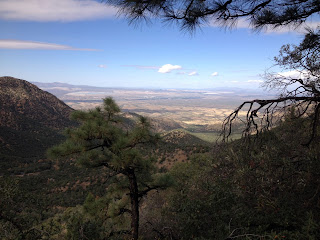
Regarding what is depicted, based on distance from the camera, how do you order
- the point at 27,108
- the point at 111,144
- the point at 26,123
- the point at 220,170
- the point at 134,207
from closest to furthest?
the point at 111,144 → the point at 134,207 → the point at 220,170 → the point at 26,123 → the point at 27,108

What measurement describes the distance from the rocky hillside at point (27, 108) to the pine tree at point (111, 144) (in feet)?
140

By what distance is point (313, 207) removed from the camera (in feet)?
12.1

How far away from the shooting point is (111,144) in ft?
18.3

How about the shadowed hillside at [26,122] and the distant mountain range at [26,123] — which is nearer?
the distant mountain range at [26,123]

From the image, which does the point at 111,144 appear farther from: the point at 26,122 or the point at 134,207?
the point at 26,122

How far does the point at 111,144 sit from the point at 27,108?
170ft

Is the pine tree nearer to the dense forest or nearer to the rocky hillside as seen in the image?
the dense forest

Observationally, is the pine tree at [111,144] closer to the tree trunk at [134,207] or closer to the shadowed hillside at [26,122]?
the tree trunk at [134,207]

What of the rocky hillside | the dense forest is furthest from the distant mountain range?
the dense forest

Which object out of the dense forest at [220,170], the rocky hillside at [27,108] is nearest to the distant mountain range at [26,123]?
the rocky hillside at [27,108]

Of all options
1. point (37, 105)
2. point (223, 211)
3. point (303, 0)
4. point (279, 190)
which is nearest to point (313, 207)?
point (279, 190)

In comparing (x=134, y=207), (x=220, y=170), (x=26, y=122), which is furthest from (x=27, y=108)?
(x=134, y=207)

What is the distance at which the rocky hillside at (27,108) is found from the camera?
138 ft

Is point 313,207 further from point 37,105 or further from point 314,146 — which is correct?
point 37,105
